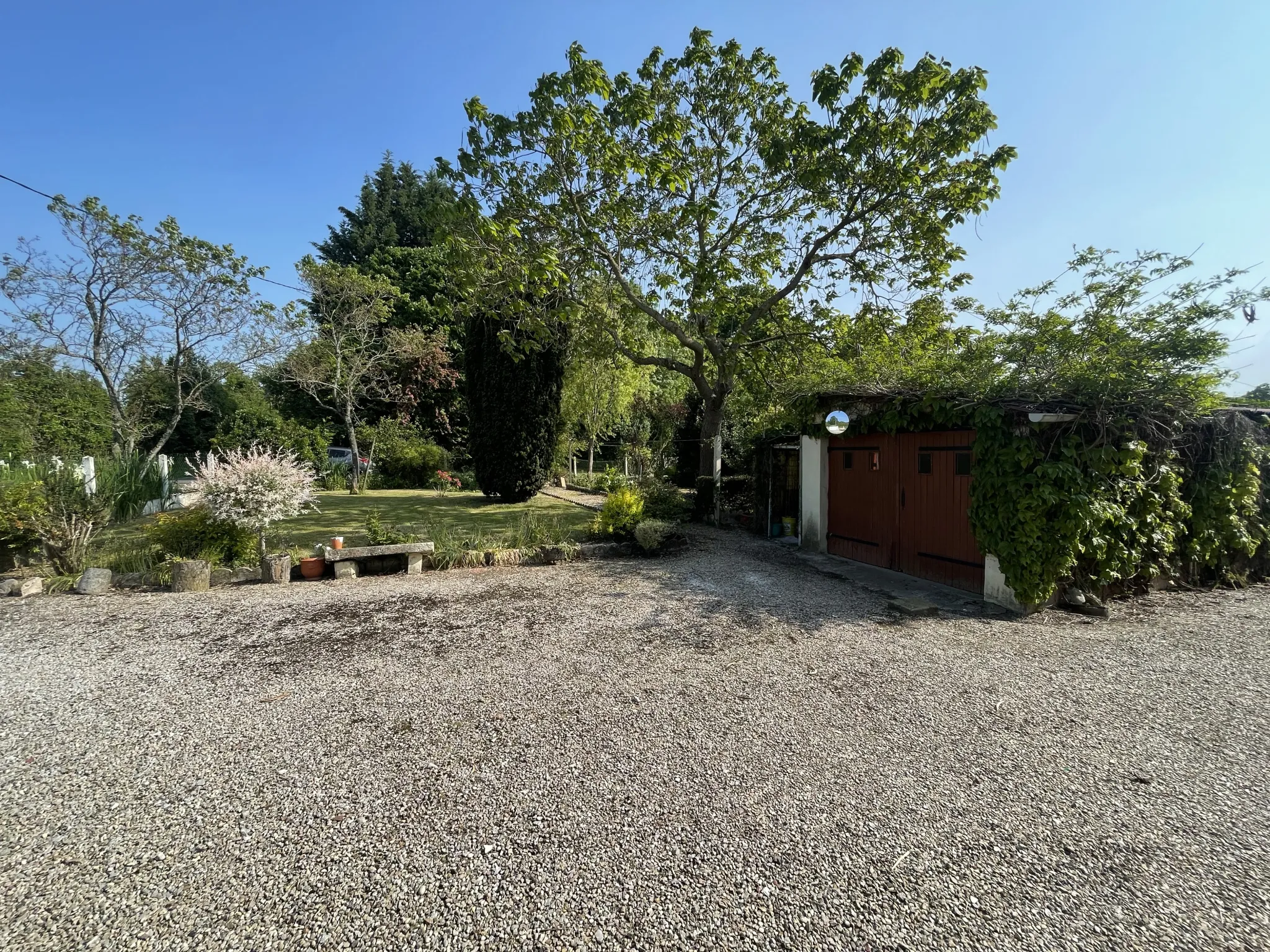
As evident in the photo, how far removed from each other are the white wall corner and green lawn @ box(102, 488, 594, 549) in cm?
556

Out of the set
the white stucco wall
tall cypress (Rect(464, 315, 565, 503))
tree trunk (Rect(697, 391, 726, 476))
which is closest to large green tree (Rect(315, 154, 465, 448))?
tall cypress (Rect(464, 315, 565, 503))

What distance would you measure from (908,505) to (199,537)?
8542mm

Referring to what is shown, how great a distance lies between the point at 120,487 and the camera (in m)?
8.16

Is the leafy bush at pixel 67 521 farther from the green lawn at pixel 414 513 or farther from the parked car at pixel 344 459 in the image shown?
the parked car at pixel 344 459

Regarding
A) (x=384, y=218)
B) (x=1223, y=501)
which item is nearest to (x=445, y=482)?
(x=1223, y=501)

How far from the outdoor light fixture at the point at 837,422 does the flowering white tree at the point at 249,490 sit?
6687 millimetres

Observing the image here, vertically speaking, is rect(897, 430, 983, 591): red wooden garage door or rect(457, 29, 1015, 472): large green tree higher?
rect(457, 29, 1015, 472): large green tree

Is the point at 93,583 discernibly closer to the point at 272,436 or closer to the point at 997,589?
the point at 272,436

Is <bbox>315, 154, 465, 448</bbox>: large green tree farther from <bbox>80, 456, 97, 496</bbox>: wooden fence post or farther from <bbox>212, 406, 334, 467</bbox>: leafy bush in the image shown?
<bbox>80, 456, 97, 496</bbox>: wooden fence post

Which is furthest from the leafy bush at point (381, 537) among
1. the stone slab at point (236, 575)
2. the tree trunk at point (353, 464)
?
the tree trunk at point (353, 464)

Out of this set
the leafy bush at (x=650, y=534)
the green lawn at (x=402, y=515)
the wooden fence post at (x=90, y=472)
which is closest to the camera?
the wooden fence post at (x=90, y=472)

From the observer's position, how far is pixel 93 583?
532 centimetres

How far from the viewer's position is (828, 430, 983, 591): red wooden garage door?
19.9 feet

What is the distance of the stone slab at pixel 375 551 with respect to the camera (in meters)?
6.12
